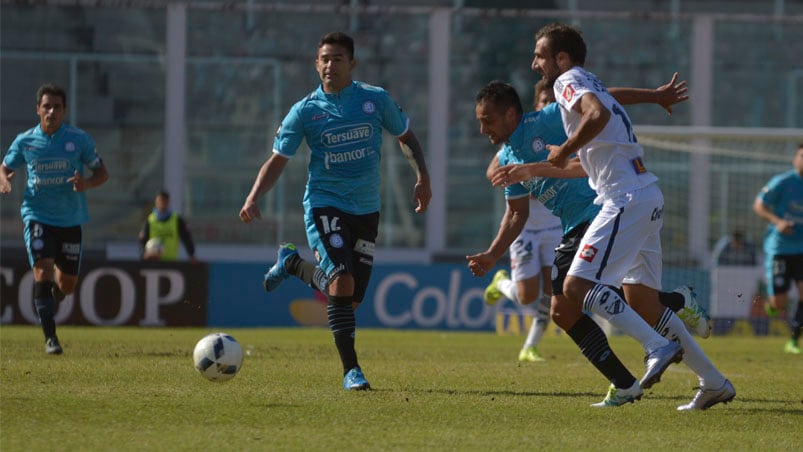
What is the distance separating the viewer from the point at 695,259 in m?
24.2

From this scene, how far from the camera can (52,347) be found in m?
11.8

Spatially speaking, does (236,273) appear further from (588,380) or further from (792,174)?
(588,380)

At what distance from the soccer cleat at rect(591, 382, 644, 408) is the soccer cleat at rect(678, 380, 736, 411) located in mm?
380

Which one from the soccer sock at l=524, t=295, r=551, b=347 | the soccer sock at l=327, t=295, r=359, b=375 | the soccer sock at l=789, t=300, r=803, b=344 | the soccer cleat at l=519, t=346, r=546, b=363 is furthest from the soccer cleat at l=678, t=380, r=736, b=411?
the soccer sock at l=789, t=300, r=803, b=344

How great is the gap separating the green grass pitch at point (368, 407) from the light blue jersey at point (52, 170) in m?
1.31

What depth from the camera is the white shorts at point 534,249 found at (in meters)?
12.5

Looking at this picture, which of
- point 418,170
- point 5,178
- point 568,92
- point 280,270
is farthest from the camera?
point 5,178

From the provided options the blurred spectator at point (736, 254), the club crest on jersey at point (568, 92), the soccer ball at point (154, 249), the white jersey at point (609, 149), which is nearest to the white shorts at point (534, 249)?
the white jersey at point (609, 149)

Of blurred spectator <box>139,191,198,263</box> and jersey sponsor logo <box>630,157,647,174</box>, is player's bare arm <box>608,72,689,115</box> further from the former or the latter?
blurred spectator <box>139,191,198,263</box>

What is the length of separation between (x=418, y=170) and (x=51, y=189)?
4.31 meters

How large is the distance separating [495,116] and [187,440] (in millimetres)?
3045

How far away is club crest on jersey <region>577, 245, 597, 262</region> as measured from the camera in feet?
24.6

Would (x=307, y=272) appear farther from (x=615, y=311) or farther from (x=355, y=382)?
(x=615, y=311)

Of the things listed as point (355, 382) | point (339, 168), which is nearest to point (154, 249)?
point (339, 168)
